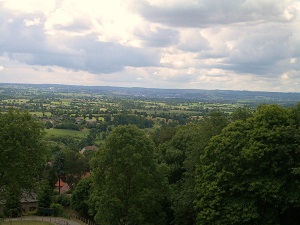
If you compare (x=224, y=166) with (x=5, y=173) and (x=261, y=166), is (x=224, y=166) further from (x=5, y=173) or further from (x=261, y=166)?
(x=5, y=173)

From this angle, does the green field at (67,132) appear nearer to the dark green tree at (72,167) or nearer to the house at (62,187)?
the house at (62,187)

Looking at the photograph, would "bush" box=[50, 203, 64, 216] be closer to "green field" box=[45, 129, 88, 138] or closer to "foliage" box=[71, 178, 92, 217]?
"foliage" box=[71, 178, 92, 217]

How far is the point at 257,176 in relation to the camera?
945 inches

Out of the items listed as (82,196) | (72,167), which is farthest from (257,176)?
(72,167)

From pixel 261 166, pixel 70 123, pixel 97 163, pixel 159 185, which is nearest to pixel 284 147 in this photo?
pixel 261 166

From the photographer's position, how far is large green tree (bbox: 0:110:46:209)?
24.8 meters

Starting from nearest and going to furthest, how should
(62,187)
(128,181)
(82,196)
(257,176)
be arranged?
(257,176), (128,181), (82,196), (62,187)

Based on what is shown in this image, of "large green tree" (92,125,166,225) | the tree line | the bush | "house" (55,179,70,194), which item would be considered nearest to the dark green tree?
"house" (55,179,70,194)

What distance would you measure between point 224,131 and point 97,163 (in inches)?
382

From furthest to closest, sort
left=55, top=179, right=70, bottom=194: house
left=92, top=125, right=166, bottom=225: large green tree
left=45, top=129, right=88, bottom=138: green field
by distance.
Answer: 1. left=45, top=129, right=88, bottom=138: green field
2. left=55, top=179, right=70, bottom=194: house
3. left=92, top=125, right=166, bottom=225: large green tree

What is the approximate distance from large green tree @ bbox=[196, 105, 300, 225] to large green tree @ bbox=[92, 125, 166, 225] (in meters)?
3.90

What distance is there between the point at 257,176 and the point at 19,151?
1542 cm

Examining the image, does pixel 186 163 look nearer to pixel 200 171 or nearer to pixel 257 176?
pixel 200 171

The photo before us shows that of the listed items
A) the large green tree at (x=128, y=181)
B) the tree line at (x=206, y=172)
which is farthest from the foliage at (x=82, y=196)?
the large green tree at (x=128, y=181)
